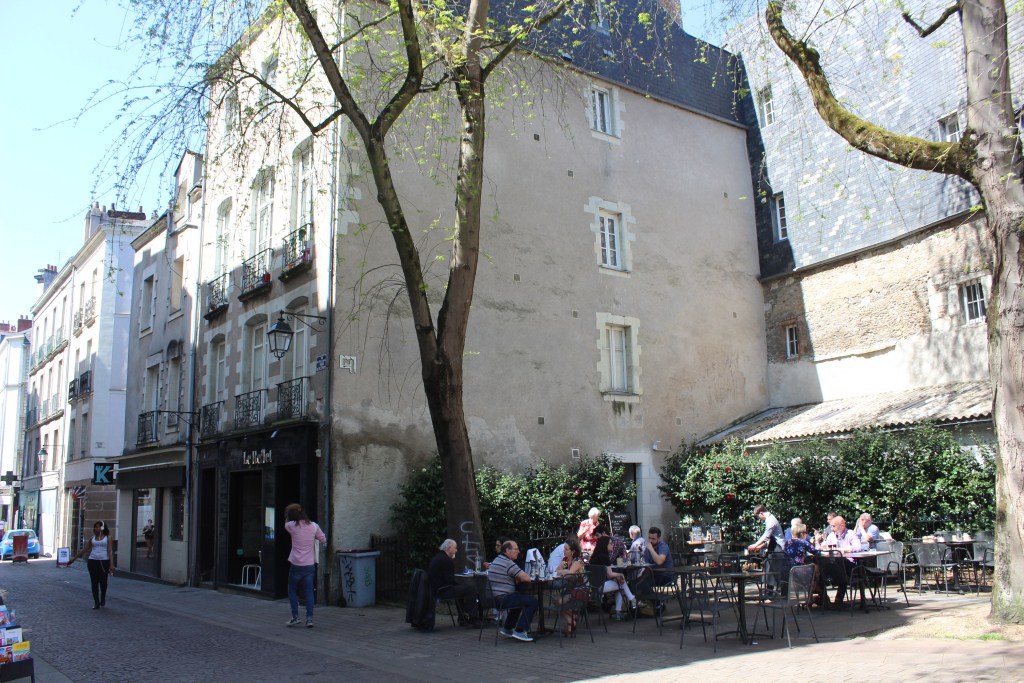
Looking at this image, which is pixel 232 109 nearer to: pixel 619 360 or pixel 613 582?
pixel 613 582

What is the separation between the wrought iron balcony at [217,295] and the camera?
62.1ft

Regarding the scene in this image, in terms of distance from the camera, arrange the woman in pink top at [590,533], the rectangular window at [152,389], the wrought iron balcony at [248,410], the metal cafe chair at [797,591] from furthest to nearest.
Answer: the rectangular window at [152,389] < the wrought iron balcony at [248,410] < the woman in pink top at [590,533] < the metal cafe chair at [797,591]

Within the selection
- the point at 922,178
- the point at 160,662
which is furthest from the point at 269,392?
the point at 922,178

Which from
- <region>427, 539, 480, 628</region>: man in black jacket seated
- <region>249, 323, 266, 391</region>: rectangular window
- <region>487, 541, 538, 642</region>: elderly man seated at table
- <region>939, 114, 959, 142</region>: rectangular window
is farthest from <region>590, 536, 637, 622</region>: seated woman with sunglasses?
<region>939, 114, 959, 142</region>: rectangular window

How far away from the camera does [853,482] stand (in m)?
14.9

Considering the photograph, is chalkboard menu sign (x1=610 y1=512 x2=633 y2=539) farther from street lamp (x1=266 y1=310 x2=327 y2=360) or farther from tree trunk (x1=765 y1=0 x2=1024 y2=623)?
tree trunk (x1=765 y1=0 x2=1024 y2=623)

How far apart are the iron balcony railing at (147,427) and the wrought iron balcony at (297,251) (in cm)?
771

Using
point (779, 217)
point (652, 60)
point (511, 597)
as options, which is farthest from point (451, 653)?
point (779, 217)

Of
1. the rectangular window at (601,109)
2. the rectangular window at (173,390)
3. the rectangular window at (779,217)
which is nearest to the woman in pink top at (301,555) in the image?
the rectangular window at (173,390)

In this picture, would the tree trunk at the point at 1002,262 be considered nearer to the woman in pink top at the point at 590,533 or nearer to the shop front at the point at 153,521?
the woman in pink top at the point at 590,533

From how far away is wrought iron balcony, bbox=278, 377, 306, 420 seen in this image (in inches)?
594

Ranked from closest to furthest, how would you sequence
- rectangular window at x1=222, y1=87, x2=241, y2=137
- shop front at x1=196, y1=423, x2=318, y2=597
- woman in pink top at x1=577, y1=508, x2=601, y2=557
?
rectangular window at x1=222, y1=87, x2=241, y2=137 < woman in pink top at x1=577, y1=508, x2=601, y2=557 < shop front at x1=196, y1=423, x2=318, y2=597

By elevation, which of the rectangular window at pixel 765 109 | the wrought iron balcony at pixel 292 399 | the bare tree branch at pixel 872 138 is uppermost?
the rectangular window at pixel 765 109

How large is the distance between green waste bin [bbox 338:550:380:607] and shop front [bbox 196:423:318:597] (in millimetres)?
1141
